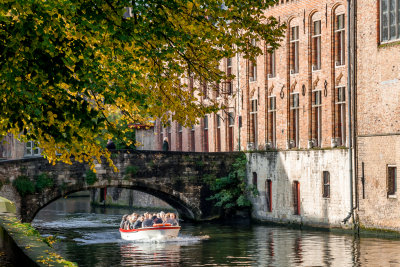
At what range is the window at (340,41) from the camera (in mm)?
32406

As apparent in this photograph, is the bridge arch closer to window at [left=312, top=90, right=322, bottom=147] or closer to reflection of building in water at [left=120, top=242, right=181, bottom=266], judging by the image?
reflection of building in water at [left=120, top=242, right=181, bottom=266]

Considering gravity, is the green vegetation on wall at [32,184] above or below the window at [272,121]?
below

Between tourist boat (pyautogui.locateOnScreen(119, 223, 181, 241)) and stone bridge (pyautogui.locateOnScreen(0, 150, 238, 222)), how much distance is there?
3.04 meters

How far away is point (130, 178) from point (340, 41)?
1055cm

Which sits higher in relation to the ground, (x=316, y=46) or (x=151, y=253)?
(x=316, y=46)

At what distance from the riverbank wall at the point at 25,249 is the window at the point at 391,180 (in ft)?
56.8

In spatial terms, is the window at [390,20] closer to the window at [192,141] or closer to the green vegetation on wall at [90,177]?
the green vegetation on wall at [90,177]

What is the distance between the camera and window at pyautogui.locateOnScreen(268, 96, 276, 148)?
37.3 metres

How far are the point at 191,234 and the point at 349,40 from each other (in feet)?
31.1

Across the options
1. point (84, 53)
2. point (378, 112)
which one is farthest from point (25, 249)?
point (378, 112)

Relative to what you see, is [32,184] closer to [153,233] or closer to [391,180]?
[153,233]

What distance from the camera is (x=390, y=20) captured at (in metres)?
29.5

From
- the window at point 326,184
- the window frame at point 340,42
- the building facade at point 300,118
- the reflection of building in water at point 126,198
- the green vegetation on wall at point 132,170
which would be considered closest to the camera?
the window frame at point 340,42

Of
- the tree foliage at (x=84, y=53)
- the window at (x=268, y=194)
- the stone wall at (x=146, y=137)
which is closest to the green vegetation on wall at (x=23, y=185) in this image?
the window at (x=268, y=194)
